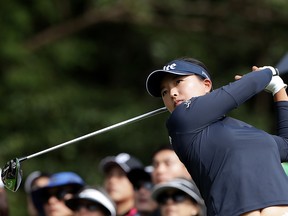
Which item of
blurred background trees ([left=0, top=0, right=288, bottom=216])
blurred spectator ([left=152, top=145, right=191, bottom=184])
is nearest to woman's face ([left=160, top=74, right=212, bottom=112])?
blurred spectator ([left=152, top=145, right=191, bottom=184])

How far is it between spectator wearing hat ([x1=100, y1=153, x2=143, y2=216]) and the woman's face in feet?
9.83

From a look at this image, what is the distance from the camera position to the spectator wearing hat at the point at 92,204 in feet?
27.8

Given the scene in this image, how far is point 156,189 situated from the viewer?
322 inches

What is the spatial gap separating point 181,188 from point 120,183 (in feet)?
4.59

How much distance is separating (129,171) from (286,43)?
7317 millimetres

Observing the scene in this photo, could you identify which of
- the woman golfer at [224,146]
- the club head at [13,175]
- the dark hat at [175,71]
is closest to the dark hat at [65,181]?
the club head at [13,175]

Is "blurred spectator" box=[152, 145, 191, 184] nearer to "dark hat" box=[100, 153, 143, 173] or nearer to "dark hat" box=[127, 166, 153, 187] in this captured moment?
"dark hat" box=[127, 166, 153, 187]

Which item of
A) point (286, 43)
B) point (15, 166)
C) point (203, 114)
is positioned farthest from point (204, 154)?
point (286, 43)

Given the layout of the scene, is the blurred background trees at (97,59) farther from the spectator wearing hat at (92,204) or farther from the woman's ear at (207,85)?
the woman's ear at (207,85)

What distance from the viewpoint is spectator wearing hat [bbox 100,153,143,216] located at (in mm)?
9195

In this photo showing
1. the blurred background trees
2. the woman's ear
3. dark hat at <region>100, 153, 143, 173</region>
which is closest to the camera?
the woman's ear

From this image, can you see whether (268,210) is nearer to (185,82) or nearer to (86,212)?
(185,82)

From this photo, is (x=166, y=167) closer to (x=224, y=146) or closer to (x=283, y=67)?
(x=283, y=67)

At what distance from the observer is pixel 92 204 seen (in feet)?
28.1
